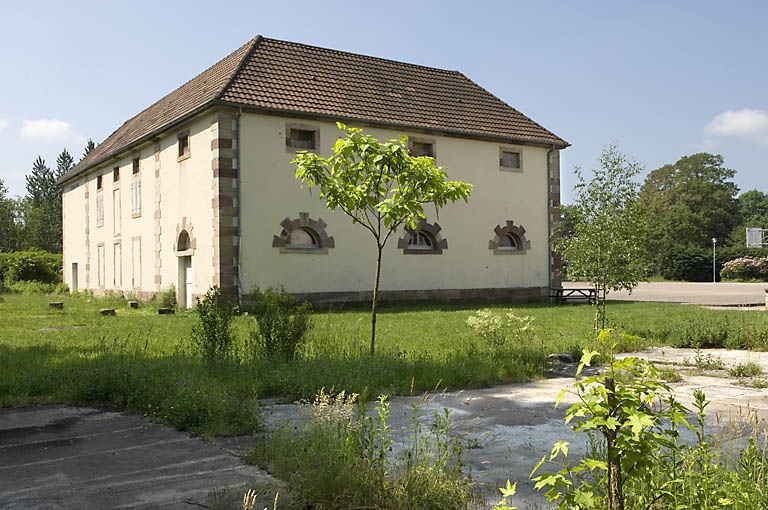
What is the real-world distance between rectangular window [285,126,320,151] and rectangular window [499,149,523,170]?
792 centimetres

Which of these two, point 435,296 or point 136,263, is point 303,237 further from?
point 136,263

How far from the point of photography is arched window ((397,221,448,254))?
23555 mm

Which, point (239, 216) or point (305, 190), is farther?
point (305, 190)

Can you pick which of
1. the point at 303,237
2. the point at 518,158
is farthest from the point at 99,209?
the point at 518,158

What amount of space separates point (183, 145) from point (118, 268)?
819 cm

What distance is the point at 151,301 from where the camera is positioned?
77.6ft

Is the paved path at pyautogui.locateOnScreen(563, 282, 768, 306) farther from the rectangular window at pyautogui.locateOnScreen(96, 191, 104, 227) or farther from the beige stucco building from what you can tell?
the rectangular window at pyautogui.locateOnScreen(96, 191, 104, 227)

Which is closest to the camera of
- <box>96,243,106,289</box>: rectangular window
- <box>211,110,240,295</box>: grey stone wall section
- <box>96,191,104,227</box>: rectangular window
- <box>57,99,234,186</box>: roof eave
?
<box>211,110,240,295</box>: grey stone wall section

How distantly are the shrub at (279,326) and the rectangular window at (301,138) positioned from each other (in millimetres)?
12426

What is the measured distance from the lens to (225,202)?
1986 centimetres

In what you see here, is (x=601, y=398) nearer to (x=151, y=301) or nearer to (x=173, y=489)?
(x=173, y=489)

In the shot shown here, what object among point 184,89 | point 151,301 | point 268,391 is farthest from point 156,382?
point 184,89

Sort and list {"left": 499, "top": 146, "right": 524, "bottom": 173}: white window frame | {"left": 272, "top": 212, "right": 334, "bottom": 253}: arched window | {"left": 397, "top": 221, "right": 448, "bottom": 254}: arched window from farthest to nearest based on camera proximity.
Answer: {"left": 499, "top": 146, "right": 524, "bottom": 173}: white window frame → {"left": 397, "top": 221, "right": 448, "bottom": 254}: arched window → {"left": 272, "top": 212, "right": 334, "bottom": 253}: arched window

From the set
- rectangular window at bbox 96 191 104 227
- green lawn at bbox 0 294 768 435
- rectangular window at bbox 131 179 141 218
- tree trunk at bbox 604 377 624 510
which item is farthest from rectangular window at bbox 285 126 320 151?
tree trunk at bbox 604 377 624 510
